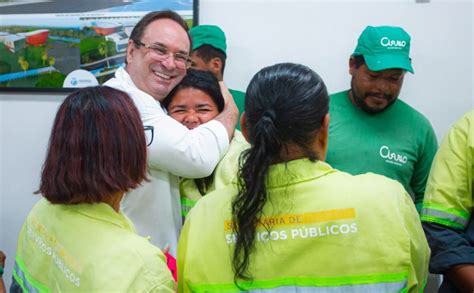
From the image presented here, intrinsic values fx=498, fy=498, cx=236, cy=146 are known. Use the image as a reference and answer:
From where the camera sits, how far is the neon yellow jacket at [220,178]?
158 cm

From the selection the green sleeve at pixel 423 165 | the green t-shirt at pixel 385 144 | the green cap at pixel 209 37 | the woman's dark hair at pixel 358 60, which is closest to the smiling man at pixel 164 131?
the green cap at pixel 209 37

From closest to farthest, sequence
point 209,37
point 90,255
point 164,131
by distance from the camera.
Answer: point 90,255 < point 164,131 < point 209,37

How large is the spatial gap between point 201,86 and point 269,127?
2.63 feet

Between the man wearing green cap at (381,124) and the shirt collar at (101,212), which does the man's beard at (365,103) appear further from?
the shirt collar at (101,212)

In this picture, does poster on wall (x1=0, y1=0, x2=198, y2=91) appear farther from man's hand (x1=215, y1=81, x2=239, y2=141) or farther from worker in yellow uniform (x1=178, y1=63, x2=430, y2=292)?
worker in yellow uniform (x1=178, y1=63, x2=430, y2=292)

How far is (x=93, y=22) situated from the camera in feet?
7.89

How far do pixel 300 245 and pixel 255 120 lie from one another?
0.90 feet

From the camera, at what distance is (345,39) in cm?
229

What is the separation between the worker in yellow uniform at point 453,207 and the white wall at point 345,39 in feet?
2.67

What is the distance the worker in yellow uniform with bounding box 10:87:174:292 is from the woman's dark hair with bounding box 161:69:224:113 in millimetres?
674

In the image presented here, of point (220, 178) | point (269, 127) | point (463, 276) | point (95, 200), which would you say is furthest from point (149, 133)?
point (463, 276)

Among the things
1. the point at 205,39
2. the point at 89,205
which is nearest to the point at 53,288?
the point at 89,205

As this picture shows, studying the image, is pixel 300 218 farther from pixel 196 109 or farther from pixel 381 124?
pixel 381 124

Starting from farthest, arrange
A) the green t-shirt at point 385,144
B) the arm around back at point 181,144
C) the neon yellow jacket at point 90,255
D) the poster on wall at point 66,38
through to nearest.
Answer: the poster on wall at point 66,38
the green t-shirt at point 385,144
the arm around back at point 181,144
the neon yellow jacket at point 90,255
